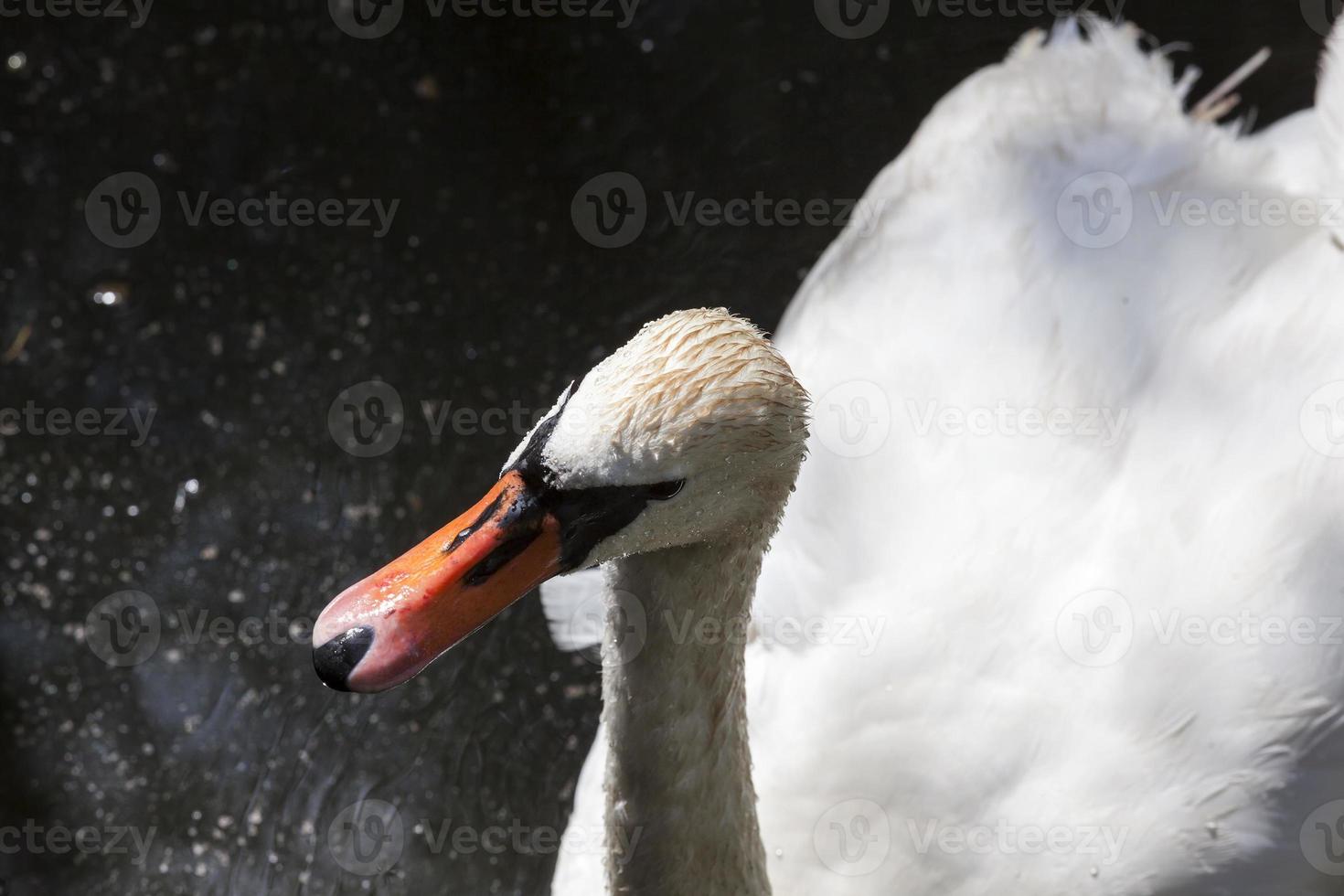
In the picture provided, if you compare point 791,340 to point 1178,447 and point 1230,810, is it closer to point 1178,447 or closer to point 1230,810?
point 1178,447

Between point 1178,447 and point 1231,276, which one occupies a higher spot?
point 1231,276

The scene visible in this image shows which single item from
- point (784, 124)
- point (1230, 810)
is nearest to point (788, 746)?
point (1230, 810)

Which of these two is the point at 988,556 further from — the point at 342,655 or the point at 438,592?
the point at 342,655

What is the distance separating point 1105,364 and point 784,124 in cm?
182

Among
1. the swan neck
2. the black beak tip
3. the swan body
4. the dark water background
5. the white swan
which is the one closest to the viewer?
the black beak tip

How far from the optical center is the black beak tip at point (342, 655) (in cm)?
157

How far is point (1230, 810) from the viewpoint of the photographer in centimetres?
219

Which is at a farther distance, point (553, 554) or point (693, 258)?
point (693, 258)

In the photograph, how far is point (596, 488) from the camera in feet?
5.37

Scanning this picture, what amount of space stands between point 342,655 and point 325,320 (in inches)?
95.5

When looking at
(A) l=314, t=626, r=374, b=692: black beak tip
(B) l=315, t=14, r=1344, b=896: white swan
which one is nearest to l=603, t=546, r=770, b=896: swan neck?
(B) l=315, t=14, r=1344, b=896: white swan

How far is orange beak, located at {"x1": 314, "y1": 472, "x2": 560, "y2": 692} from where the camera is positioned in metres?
1.57

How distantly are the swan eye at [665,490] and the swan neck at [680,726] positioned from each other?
0.54 feet

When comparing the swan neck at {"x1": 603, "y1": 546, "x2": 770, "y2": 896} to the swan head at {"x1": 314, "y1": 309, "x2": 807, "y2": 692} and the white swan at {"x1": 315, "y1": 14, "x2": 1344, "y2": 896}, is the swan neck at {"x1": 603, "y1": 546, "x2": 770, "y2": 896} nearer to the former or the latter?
the white swan at {"x1": 315, "y1": 14, "x2": 1344, "y2": 896}
